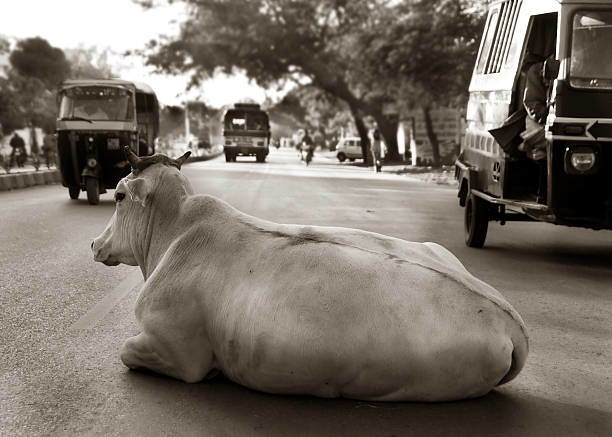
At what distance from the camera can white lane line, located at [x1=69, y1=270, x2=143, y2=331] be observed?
243 inches

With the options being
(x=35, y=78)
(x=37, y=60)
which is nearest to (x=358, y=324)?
(x=35, y=78)

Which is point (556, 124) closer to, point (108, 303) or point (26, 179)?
point (108, 303)

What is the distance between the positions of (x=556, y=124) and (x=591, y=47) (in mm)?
1022

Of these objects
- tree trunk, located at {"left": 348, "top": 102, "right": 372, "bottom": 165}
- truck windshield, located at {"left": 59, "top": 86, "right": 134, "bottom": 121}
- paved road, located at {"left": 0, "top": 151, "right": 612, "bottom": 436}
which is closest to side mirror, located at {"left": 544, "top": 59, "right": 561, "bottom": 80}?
→ paved road, located at {"left": 0, "top": 151, "right": 612, "bottom": 436}

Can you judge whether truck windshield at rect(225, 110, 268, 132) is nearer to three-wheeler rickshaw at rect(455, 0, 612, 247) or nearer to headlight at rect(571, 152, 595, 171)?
three-wheeler rickshaw at rect(455, 0, 612, 247)

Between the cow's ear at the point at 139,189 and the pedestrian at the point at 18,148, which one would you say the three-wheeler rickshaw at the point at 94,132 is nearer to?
the cow's ear at the point at 139,189

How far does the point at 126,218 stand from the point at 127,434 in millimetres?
1626

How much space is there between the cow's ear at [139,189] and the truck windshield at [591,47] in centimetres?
538

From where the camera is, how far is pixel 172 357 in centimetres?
452

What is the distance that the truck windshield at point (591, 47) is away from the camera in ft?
28.7

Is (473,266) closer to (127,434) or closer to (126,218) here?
(126,218)

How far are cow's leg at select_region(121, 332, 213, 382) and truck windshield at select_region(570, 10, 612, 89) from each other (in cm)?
575

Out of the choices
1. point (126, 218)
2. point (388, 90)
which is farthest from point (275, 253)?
point (388, 90)

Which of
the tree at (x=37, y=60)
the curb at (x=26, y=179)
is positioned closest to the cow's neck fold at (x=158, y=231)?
the curb at (x=26, y=179)
